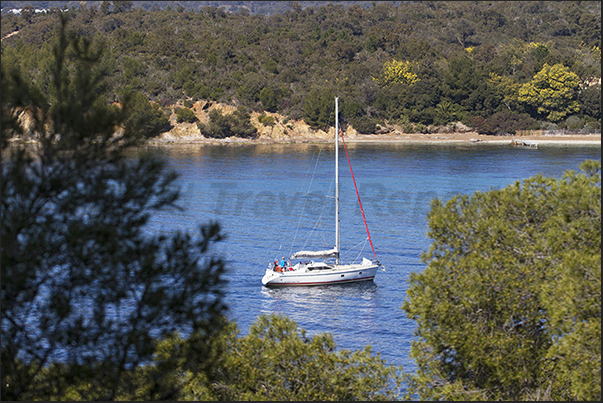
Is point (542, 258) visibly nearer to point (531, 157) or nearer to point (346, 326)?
point (346, 326)

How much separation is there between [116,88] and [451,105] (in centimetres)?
5242

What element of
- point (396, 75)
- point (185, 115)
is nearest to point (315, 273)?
point (185, 115)

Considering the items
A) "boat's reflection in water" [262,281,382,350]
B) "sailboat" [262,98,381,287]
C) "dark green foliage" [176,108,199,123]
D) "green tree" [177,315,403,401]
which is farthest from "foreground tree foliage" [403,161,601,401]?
"dark green foliage" [176,108,199,123]

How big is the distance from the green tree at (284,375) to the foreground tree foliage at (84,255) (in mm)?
3664

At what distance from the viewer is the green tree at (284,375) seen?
13.8 metres

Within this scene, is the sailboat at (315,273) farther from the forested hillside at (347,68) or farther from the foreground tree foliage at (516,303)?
Result: the forested hillside at (347,68)

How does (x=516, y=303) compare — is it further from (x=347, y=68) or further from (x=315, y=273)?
(x=347, y=68)

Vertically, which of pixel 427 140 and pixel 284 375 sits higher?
pixel 427 140

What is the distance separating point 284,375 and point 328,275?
20.6 m

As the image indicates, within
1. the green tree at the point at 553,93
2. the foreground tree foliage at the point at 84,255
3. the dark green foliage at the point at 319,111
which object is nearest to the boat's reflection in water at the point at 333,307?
the foreground tree foliage at the point at 84,255

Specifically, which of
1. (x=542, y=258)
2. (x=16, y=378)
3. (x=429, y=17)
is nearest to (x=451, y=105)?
(x=429, y=17)

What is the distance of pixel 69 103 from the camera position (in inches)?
388

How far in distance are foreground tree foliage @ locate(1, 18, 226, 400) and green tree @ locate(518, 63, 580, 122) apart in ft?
359

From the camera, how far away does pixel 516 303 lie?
14.6 meters
